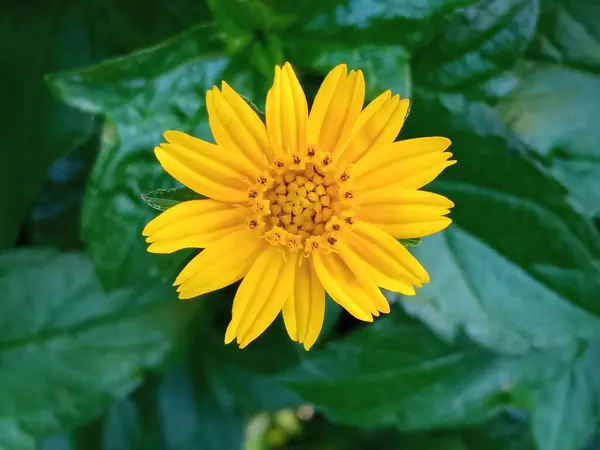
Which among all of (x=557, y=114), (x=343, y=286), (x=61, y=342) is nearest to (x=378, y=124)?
(x=343, y=286)

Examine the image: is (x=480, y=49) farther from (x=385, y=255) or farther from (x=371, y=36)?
(x=385, y=255)

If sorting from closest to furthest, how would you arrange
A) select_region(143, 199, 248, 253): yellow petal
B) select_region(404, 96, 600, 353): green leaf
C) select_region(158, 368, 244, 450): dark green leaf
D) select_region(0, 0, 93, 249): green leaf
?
1. select_region(143, 199, 248, 253): yellow petal
2. select_region(404, 96, 600, 353): green leaf
3. select_region(0, 0, 93, 249): green leaf
4. select_region(158, 368, 244, 450): dark green leaf

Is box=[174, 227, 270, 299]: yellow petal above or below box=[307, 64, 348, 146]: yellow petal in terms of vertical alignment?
below

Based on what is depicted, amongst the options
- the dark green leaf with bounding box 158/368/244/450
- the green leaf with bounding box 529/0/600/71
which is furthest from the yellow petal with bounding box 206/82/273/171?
the dark green leaf with bounding box 158/368/244/450

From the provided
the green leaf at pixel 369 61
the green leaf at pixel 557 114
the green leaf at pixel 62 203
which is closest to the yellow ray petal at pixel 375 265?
the green leaf at pixel 369 61

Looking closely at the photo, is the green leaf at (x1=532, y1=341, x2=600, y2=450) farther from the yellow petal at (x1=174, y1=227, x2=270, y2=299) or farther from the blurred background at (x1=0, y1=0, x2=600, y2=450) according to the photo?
the yellow petal at (x1=174, y1=227, x2=270, y2=299)

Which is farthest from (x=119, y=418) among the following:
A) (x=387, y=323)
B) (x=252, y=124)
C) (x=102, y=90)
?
(x=252, y=124)

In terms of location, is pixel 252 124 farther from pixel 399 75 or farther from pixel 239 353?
pixel 239 353

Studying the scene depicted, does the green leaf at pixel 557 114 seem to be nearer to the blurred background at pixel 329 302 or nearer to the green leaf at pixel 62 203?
the blurred background at pixel 329 302
